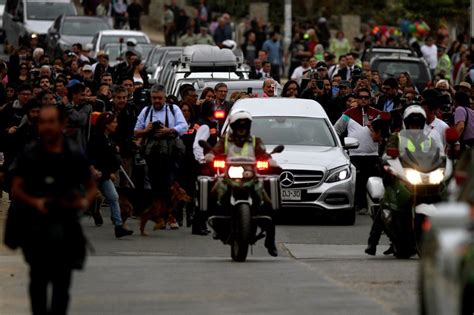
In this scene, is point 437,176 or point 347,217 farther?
point 347,217

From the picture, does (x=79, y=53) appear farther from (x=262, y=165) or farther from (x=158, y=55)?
(x=262, y=165)

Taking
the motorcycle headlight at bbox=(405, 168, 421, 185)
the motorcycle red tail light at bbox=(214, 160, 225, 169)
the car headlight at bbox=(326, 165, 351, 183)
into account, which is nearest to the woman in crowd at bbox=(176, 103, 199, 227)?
the car headlight at bbox=(326, 165, 351, 183)

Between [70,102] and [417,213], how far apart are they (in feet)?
24.2

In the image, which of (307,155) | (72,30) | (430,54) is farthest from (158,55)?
(307,155)

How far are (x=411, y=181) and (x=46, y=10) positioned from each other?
38.5 metres

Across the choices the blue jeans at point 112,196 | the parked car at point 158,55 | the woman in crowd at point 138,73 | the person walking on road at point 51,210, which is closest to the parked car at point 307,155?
the blue jeans at point 112,196

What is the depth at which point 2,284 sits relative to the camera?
53.4 feet

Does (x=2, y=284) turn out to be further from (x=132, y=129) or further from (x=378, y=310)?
(x=132, y=129)

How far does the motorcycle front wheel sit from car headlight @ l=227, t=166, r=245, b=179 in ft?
1.06

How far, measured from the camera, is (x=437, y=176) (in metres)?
17.7

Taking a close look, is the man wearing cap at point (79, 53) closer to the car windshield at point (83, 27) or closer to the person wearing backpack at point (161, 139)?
the car windshield at point (83, 27)

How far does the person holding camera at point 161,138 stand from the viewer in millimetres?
21422

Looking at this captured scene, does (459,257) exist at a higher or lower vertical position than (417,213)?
higher

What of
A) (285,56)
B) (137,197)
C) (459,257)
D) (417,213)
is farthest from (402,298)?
(285,56)
